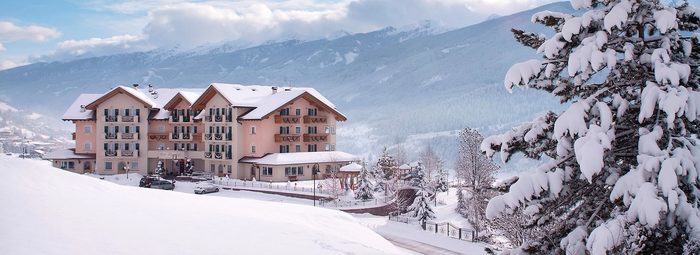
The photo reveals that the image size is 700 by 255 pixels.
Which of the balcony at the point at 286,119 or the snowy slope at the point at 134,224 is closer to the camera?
the snowy slope at the point at 134,224

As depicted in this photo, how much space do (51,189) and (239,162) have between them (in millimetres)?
50011

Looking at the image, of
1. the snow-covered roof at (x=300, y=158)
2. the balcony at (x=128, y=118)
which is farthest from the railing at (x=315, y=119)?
the balcony at (x=128, y=118)

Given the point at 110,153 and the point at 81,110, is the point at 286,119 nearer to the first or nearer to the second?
the point at 110,153

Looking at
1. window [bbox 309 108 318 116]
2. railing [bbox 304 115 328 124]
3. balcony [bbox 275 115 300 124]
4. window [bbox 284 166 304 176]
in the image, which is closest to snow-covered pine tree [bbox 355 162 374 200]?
window [bbox 284 166 304 176]

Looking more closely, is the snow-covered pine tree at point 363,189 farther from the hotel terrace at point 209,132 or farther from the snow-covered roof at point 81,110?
the snow-covered roof at point 81,110

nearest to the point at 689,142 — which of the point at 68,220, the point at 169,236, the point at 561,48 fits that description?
the point at 561,48

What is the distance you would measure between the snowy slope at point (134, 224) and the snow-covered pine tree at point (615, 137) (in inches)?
210

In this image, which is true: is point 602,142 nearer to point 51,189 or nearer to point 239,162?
point 51,189

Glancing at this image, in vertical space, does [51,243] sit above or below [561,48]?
below

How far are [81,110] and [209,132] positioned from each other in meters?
17.6

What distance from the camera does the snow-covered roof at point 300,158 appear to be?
62922mm

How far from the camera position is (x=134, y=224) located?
44.6 feet

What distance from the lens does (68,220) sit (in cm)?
1268

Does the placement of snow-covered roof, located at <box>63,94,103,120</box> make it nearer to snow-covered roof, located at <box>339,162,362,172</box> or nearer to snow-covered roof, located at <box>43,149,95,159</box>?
snow-covered roof, located at <box>43,149,95,159</box>
